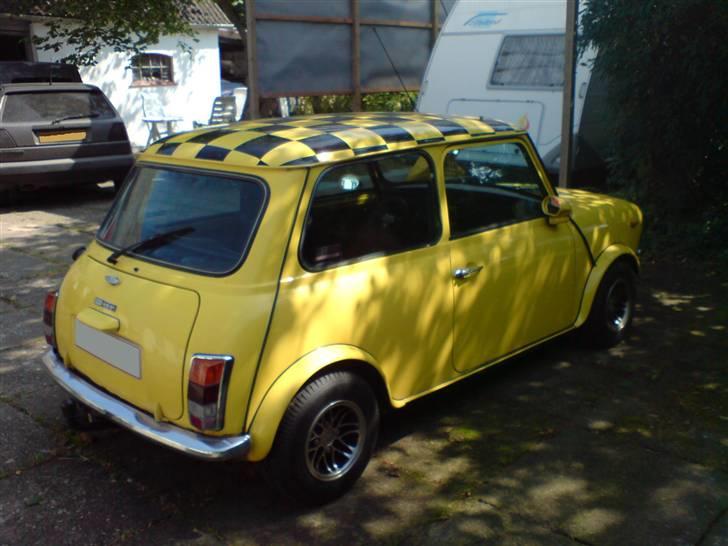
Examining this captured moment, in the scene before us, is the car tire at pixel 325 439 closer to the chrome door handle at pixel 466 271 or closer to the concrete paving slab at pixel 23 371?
the chrome door handle at pixel 466 271

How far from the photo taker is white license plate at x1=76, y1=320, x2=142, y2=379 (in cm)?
371

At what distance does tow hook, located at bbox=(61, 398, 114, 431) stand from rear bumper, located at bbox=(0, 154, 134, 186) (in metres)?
6.68

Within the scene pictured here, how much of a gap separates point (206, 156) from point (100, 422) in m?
1.55

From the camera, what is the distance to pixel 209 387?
3.40 m

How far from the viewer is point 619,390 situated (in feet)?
16.7

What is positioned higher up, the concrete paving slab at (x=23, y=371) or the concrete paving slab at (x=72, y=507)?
the concrete paving slab at (x=23, y=371)

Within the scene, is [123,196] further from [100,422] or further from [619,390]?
[619,390]

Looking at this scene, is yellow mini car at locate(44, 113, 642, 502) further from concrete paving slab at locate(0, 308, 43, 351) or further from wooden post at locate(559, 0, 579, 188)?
wooden post at locate(559, 0, 579, 188)

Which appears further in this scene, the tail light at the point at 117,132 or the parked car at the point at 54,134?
the tail light at the point at 117,132

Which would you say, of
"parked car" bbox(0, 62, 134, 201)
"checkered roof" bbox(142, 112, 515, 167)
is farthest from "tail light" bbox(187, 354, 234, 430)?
"parked car" bbox(0, 62, 134, 201)

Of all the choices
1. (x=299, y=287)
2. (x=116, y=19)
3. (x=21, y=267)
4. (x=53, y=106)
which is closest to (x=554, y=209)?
(x=299, y=287)

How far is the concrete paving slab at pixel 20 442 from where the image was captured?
14.0ft

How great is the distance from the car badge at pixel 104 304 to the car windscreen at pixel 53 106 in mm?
7279

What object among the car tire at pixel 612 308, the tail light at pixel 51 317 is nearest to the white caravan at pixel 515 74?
the car tire at pixel 612 308
